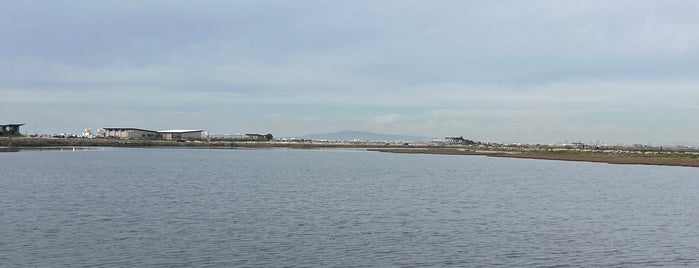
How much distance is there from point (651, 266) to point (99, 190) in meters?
32.6

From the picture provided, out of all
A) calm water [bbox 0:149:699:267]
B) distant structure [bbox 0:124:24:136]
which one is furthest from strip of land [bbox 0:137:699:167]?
calm water [bbox 0:149:699:267]

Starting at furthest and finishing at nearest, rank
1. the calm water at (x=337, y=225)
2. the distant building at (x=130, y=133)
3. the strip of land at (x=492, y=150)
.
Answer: the distant building at (x=130, y=133), the strip of land at (x=492, y=150), the calm water at (x=337, y=225)

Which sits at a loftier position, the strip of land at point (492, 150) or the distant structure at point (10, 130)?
the distant structure at point (10, 130)

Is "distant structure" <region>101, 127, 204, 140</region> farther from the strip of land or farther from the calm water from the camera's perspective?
the calm water

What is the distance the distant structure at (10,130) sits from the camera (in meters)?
147

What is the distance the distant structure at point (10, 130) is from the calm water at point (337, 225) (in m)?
114

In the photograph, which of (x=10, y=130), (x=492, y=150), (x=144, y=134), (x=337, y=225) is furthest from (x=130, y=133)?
(x=337, y=225)

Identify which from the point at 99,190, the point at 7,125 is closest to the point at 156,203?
the point at 99,190

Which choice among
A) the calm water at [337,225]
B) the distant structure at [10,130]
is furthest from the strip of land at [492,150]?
the calm water at [337,225]

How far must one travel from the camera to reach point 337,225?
2720cm

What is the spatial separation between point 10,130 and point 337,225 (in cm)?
14817

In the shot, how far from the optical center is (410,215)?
3103cm

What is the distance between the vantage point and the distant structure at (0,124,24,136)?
147 metres

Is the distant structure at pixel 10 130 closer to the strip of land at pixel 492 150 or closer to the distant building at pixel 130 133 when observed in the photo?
the strip of land at pixel 492 150
